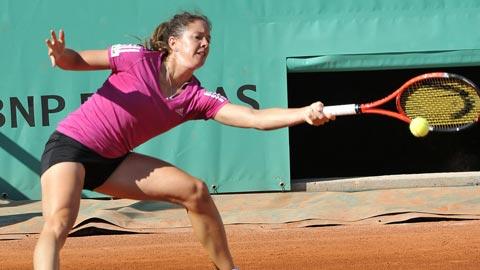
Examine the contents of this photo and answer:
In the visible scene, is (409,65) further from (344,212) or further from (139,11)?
(139,11)

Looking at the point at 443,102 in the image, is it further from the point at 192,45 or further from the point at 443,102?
the point at 192,45

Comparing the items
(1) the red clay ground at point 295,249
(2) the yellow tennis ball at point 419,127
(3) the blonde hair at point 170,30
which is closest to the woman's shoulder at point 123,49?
(3) the blonde hair at point 170,30

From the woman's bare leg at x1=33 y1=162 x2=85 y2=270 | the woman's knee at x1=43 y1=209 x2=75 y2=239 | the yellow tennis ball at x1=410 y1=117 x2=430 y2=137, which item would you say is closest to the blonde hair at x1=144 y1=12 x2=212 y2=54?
the woman's bare leg at x1=33 y1=162 x2=85 y2=270

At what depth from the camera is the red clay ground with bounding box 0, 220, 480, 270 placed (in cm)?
620

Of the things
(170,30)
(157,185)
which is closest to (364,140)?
(170,30)

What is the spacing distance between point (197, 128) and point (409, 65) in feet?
6.89

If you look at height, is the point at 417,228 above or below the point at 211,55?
below

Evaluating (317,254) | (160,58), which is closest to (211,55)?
(317,254)

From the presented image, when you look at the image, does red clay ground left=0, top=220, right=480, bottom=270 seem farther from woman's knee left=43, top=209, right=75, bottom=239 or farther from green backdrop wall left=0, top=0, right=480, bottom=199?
woman's knee left=43, top=209, right=75, bottom=239

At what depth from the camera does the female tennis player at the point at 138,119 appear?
13.2 ft

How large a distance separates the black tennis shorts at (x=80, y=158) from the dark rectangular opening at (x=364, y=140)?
22.7 ft

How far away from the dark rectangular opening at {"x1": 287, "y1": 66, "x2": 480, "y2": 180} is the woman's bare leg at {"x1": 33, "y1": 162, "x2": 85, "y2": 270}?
23.6 ft

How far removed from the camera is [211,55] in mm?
9391

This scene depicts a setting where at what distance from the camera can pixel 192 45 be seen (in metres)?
4.34
